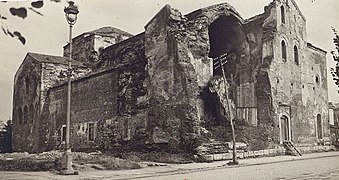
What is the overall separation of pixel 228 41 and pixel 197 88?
5219 millimetres

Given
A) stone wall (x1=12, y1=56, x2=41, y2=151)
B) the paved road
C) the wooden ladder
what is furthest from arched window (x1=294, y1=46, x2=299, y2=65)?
stone wall (x1=12, y1=56, x2=41, y2=151)

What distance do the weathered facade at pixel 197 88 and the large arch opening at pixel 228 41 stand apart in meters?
0.05

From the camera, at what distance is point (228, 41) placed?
1975 cm

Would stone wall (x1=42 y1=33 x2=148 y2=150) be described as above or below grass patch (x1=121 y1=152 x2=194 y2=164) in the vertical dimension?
above

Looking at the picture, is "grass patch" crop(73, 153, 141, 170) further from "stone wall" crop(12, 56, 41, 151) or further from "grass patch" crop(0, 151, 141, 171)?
"stone wall" crop(12, 56, 41, 151)

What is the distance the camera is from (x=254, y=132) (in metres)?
17.5

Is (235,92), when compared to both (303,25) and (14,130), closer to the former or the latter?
(303,25)

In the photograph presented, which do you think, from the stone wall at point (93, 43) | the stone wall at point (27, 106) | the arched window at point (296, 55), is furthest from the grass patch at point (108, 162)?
the stone wall at point (93, 43)

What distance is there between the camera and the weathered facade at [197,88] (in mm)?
15312

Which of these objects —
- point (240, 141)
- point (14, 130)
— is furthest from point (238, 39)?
point (14, 130)

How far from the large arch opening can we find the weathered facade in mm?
47

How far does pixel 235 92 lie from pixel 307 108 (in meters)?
3.63

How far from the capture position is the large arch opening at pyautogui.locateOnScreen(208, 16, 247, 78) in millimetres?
19094

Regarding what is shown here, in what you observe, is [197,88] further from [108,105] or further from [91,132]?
[91,132]
